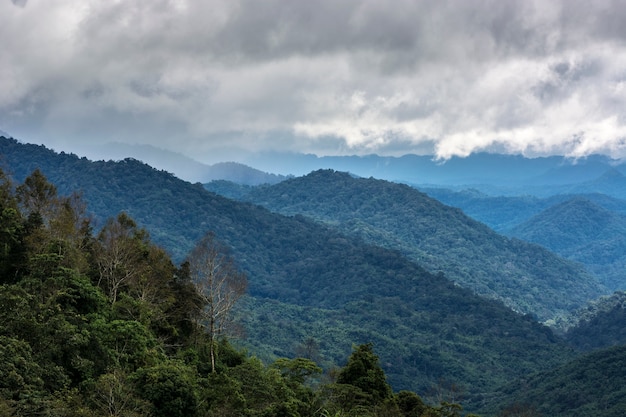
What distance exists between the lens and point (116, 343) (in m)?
27.2

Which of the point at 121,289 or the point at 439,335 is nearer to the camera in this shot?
the point at 121,289

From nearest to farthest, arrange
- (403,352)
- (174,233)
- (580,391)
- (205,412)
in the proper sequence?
1. (205,412)
2. (580,391)
3. (403,352)
4. (174,233)

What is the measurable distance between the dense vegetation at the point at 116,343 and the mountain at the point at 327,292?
55.6 meters

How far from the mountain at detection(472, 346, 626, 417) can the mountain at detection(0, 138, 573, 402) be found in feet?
35.4

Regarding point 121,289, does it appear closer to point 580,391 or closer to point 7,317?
point 7,317

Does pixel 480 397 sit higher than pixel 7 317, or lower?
lower

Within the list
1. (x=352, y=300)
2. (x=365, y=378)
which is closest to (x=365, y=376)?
(x=365, y=378)

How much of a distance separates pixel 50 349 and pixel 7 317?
2145mm

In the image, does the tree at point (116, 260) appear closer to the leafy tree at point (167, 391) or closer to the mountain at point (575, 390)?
the leafy tree at point (167, 391)

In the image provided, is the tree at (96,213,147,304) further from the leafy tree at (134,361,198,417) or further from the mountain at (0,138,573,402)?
the mountain at (0,138,573,402)

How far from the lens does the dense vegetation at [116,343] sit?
2212 cm

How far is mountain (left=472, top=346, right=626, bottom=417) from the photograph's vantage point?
258 ft

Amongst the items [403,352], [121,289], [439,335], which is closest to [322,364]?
[403,352]

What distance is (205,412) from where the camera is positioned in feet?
85.4
